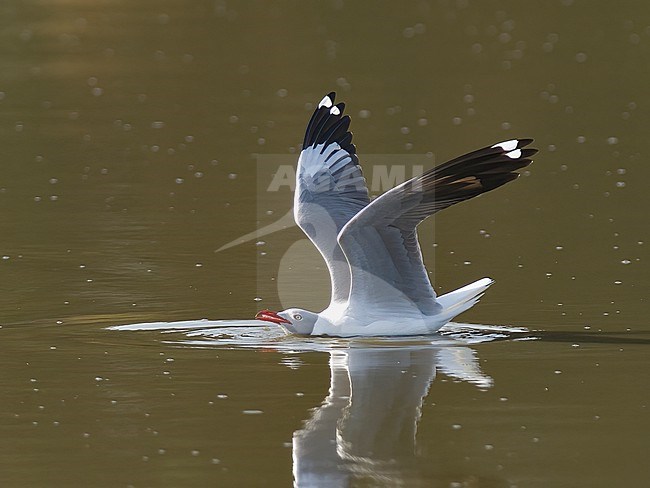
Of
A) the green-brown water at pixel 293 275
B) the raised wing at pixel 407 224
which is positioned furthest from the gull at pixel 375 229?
the green-brown water at pixel 293 275

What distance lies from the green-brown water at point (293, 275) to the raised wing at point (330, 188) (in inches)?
34.3

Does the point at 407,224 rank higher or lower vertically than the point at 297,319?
higher

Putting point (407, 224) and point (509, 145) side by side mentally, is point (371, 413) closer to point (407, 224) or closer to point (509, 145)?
point (407, 224)

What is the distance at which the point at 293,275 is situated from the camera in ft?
47.7

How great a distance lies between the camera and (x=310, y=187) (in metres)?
12.8

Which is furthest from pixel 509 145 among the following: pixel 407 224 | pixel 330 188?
pixel 330 188

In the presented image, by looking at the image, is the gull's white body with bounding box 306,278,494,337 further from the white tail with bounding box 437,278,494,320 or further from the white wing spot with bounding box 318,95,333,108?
the white wing spot with bounding box 318,95,333,108

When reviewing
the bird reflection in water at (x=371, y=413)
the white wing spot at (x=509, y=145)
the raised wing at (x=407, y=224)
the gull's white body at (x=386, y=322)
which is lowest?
the bird reflection in water at (x=371, y=413)

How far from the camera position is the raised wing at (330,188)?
12.4 metres

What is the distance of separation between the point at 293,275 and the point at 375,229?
3255 millimetres

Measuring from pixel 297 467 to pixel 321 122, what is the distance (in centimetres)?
526

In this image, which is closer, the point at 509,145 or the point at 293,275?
the point at 509,145

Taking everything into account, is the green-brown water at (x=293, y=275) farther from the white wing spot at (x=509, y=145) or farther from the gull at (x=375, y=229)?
the white wing spot at (x=509, y=145)

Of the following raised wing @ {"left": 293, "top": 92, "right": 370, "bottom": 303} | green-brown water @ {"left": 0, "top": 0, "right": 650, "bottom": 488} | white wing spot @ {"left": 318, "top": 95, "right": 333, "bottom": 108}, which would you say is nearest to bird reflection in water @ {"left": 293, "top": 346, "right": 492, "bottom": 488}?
green-brown water @ {"left": 0, "top": 0, "right": 650, "bottom": 488}
